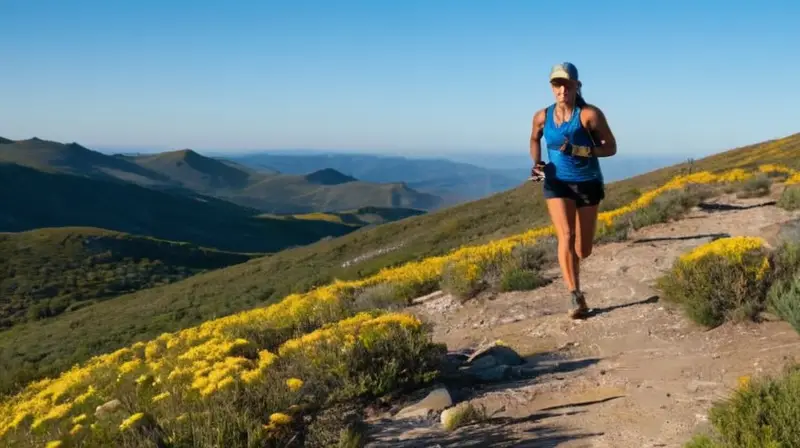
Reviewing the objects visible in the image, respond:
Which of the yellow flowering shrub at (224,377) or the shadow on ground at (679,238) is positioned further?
the shadow on ground at (679,238)

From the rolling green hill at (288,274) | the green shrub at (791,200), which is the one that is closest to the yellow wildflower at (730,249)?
the green shrub at (791,200)

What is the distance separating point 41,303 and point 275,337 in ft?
197

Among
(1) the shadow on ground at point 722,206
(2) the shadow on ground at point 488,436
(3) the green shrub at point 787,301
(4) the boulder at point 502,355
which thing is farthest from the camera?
(1) the shadow on ground at point 722,206

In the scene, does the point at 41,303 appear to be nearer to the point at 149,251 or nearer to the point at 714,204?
the point at 149,251

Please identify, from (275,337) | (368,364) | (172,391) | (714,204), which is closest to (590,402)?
(368,364)

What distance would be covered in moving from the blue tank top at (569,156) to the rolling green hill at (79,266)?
56.1 m

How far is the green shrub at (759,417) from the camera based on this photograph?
2.81m

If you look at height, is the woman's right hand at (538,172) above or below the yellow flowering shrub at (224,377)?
above

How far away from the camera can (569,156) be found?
6004mm

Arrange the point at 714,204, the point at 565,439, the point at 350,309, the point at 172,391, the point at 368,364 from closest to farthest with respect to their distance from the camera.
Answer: the point at 565,439 < the point at 172,391 < the point at 368,364 < the point at 350,309 < the point at 714,204

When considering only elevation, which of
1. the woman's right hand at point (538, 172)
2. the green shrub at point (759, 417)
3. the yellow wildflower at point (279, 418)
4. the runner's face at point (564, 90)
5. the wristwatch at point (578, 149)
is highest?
the runner's face at point (564, 90)

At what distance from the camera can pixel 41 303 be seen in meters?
56.8

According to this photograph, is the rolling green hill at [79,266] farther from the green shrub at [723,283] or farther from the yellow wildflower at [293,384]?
the green shrub at [723,283]

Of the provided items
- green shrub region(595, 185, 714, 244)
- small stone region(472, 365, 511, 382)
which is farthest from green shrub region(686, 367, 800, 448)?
green shrub region(595, 185, 714, 244)
